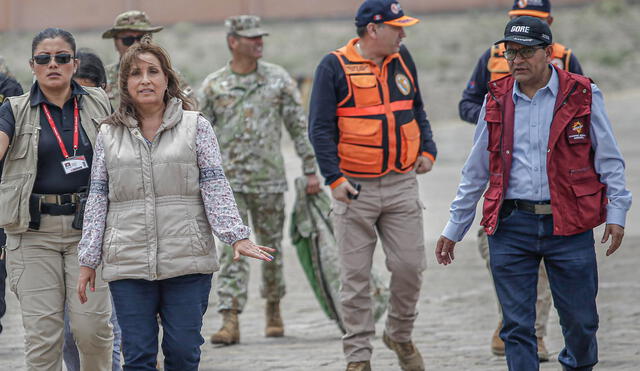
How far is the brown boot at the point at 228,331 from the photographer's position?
331 inches

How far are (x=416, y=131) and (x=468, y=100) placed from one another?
0.52 m

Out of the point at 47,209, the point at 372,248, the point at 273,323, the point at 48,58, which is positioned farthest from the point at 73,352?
the point at 273,323

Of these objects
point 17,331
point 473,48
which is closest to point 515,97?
point 17,331

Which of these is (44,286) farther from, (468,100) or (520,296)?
(468,100)

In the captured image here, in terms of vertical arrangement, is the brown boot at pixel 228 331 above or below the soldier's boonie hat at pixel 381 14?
below

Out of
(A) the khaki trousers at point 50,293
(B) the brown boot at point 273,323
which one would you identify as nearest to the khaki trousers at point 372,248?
(B) the brown boot at point 273,323

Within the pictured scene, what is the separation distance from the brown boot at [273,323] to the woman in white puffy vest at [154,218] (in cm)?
332

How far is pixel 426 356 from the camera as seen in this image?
304 inches


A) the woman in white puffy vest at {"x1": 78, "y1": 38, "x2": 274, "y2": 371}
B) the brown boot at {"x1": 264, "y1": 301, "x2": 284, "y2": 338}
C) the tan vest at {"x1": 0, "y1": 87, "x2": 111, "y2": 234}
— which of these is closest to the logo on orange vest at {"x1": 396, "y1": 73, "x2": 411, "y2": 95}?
the woman in white puffy vest at {"x1": 78, "y1": 38, "x2": 274, "y2": 371}

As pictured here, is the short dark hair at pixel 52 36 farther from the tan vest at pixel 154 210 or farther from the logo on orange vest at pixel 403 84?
the logo on orange vest at pixel 403 84

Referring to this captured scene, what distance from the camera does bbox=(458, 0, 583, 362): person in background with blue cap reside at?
732 centimetres

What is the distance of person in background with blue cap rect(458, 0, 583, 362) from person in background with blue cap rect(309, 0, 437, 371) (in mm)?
518

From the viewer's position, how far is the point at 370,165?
7.05 meters

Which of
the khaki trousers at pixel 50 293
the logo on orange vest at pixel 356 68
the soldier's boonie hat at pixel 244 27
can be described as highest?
the soldier's boonie hat at pixel 244 27
